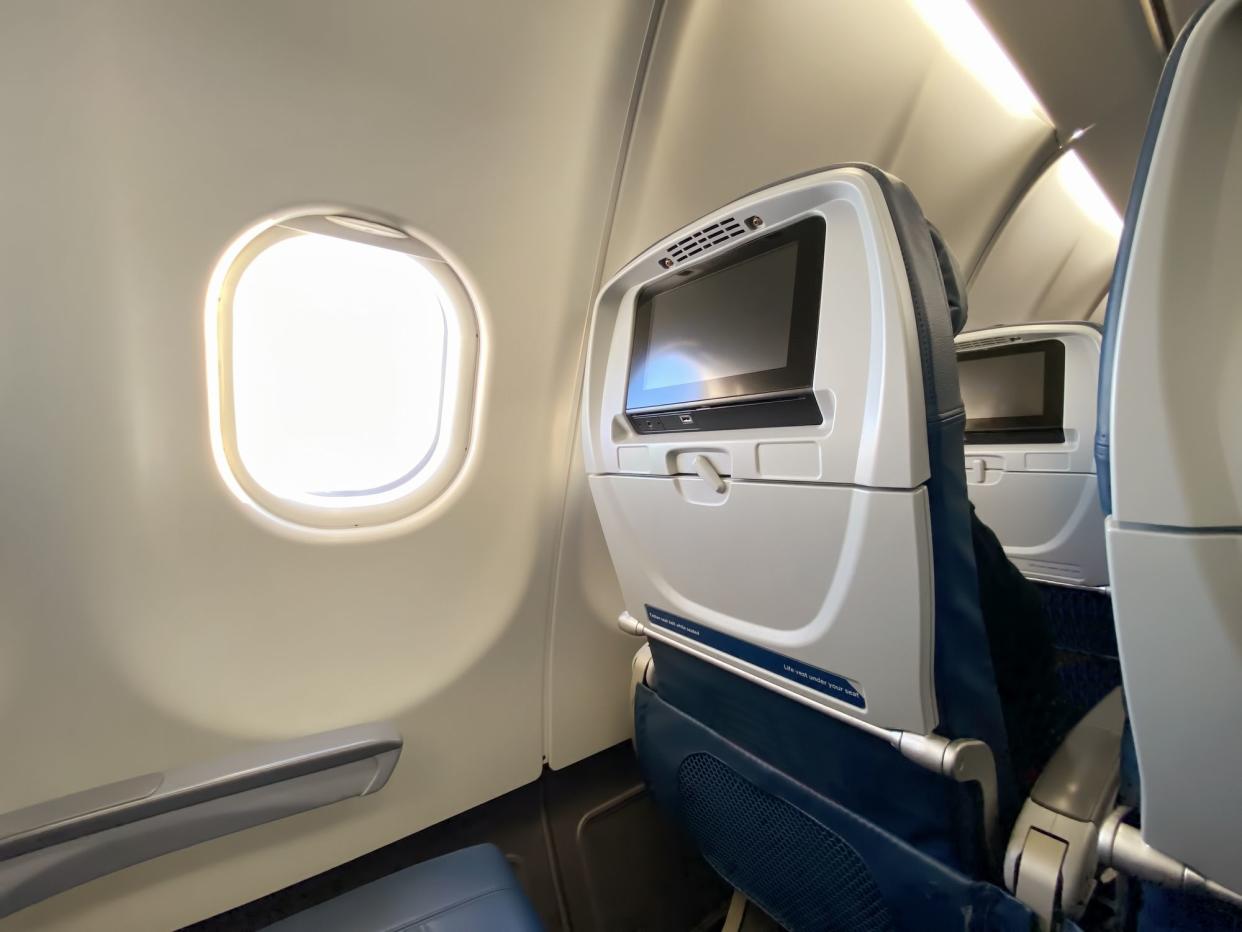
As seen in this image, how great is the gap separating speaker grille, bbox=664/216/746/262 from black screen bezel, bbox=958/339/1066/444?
1.42 metres

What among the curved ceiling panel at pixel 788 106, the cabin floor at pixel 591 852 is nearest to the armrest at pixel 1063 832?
the cabin floor at pixel 591 852

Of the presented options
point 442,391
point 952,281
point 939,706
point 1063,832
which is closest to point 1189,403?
point 952,281

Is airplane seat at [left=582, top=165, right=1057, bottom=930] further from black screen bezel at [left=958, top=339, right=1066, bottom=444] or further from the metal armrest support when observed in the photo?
black screen bezel at [left=958, top=339, right=1066, bottom=444]

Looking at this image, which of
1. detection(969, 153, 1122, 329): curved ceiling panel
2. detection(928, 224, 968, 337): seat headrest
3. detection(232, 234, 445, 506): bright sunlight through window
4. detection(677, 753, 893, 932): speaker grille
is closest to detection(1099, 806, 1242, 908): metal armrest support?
detection(677, 753, 893, 932): speaker grille

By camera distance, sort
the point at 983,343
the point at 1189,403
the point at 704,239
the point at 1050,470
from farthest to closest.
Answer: the point at 983,343 < the point at 1050,470 < the point at 704,239 < the point at 1189,403

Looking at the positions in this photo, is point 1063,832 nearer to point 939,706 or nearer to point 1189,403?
point 939,706

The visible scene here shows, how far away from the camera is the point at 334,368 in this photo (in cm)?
173

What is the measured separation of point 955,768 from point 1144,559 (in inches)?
18.6

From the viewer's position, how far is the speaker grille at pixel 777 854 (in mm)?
1199

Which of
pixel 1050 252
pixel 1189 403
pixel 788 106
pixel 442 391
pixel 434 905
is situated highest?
pixel 1050 252

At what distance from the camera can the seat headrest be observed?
1.00m

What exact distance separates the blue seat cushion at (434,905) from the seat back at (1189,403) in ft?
4.35

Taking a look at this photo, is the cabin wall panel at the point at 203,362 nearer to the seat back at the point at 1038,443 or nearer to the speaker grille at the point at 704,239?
the speaker grille at the point at 704,239

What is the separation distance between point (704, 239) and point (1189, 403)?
80 centimetres
